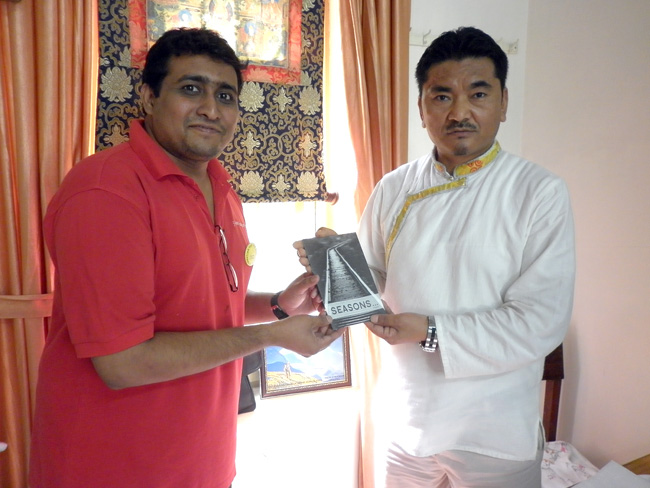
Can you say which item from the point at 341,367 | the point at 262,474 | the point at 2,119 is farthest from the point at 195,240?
the point at 262,474

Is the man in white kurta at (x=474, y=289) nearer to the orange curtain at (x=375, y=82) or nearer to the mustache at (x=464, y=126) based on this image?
the mustache at (x=464, y=126)

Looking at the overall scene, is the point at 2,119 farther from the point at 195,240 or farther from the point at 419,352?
the point at 419,352

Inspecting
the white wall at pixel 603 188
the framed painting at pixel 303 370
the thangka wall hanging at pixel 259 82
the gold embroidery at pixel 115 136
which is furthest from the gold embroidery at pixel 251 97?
the white wall at pixel 603 188

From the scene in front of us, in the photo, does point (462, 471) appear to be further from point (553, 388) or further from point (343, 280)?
point (553, 388)

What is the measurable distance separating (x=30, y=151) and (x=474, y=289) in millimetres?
1590

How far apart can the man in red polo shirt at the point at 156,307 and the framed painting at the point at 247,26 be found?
0.72 metres

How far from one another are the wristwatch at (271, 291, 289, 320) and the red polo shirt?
0.31 metres

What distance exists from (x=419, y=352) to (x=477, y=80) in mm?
804

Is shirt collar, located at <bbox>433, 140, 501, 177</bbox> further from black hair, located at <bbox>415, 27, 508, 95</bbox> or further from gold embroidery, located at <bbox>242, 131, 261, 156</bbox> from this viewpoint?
gold embroidery, located at <bbox>242, 131, 261, 156</bbox>

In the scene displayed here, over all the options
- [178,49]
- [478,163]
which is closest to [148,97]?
[178,49]

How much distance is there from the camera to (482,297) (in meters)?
1.31

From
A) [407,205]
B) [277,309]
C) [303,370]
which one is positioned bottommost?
[303,370]

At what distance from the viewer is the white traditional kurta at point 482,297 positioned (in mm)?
1252

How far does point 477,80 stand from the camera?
133cm
